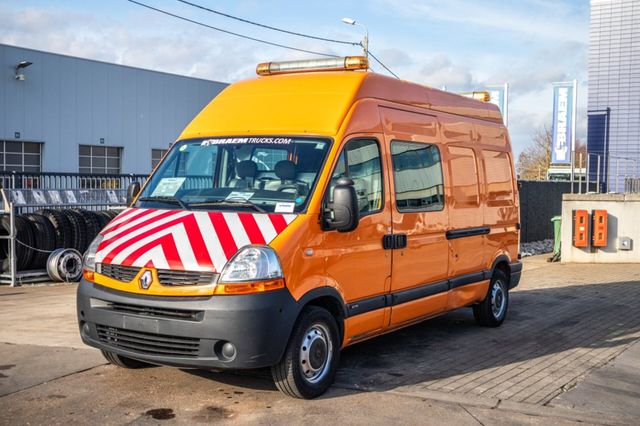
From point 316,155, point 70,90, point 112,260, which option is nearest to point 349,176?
point 316,155

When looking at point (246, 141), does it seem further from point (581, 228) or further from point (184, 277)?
point (581, 228)

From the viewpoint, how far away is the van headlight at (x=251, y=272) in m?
5.56

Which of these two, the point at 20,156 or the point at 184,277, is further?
the point at 20,156

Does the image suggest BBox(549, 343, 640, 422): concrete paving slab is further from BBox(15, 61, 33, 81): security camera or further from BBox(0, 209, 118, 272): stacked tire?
BBox(15, 61, 33, 81): security camera

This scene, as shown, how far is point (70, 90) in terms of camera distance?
27.4 m

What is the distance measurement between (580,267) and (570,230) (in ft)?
3.73

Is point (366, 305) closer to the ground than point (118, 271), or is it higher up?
closer to the ground

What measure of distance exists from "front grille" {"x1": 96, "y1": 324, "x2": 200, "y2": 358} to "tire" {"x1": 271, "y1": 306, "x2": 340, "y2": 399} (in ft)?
2.29

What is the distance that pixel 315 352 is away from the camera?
613 centimetres

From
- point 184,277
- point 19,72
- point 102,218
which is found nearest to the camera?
point 184,277

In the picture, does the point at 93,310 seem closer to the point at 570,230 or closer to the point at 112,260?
the point at 112,260

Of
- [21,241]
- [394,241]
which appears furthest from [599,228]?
[21,241]

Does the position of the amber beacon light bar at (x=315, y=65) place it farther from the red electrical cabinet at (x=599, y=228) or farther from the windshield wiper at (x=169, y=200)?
the red electrical cabinet at (x=599, y=228)

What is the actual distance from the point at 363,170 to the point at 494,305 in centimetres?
364
